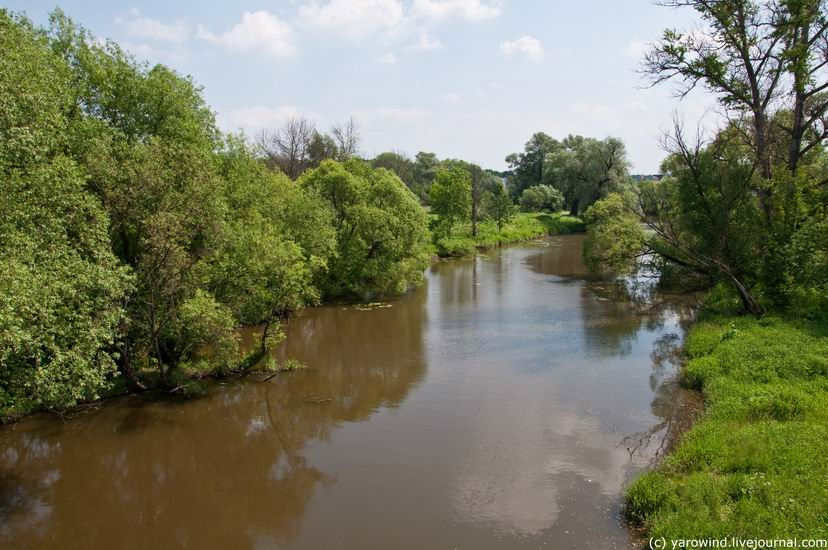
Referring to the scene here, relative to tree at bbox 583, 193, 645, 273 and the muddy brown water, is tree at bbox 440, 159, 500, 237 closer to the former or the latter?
tree at bbox 583, 193, 645, 273

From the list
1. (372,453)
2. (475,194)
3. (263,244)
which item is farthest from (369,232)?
(475,194)

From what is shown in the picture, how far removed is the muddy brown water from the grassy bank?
96.8 feet

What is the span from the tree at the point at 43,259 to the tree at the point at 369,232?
17.2m

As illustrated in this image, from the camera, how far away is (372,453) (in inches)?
539

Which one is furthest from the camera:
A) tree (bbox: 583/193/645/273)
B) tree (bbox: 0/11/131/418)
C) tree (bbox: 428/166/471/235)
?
tree (bbox: 428/166/471/235)

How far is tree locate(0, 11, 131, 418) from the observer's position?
10.4 m

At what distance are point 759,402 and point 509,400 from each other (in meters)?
6.36

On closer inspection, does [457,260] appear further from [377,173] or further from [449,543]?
[449,543]

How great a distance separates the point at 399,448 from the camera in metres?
13.9

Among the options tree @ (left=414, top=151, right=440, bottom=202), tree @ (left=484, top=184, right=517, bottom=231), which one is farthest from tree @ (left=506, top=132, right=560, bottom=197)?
tree @ (left=484, top=184, right=517, bottom=231)

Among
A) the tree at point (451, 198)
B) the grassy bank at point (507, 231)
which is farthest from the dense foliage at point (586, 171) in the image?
the tree at point (451, 198)

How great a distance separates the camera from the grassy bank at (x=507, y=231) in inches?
2078

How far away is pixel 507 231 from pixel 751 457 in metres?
54.2

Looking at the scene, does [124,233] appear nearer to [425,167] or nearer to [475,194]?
[475,194]
